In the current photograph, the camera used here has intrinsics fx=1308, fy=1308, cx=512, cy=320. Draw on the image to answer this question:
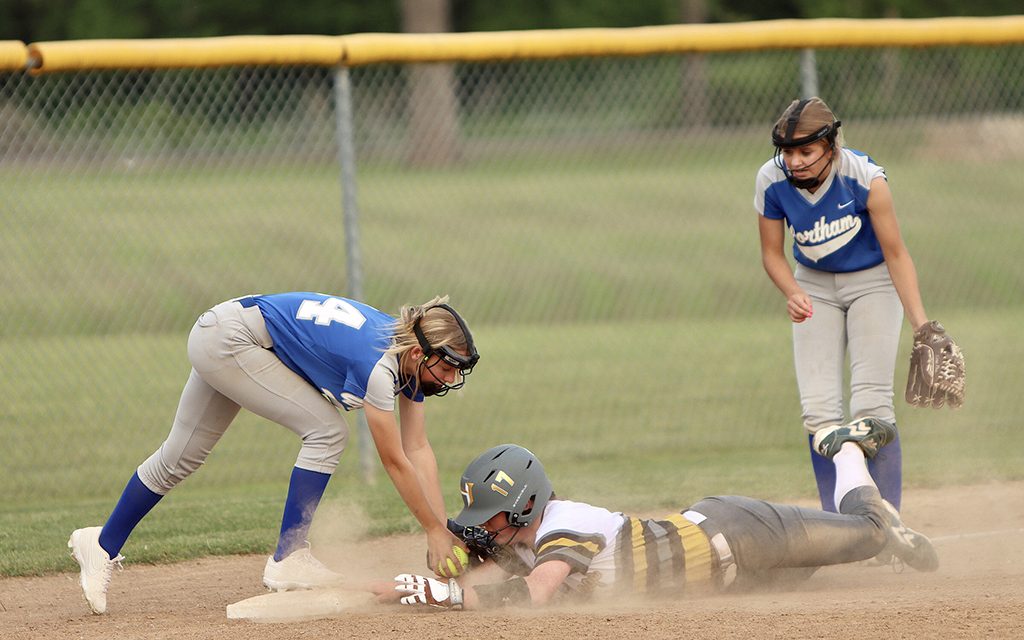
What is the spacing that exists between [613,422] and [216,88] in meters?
5.08

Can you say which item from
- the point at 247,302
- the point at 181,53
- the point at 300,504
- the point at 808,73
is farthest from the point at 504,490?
the point at 808,73

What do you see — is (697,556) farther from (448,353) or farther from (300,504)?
(300,504)

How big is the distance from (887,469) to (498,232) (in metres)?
12.1

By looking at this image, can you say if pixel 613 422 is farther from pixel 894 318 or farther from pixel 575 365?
pixel 894 318

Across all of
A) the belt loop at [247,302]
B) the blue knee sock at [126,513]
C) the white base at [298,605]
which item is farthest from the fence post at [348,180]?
the white base at [298,605]

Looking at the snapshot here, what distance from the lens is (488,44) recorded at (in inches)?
308

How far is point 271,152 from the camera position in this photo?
9.71 metres

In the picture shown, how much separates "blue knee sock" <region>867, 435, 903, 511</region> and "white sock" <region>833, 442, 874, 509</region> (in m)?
0.27

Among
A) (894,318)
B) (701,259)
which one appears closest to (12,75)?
(894,318)

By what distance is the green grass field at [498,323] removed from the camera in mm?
7805

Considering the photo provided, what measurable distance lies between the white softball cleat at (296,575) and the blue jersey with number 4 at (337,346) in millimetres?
604

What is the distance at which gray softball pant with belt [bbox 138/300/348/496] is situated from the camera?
16.3 ft

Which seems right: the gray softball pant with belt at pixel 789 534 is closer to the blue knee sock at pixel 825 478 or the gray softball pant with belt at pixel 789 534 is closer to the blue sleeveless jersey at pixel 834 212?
the blue knee sock at pixel 825 478

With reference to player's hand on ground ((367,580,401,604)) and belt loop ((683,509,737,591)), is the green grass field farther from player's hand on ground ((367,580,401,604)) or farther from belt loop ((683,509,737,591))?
belt loop ((683,509,737,591))
